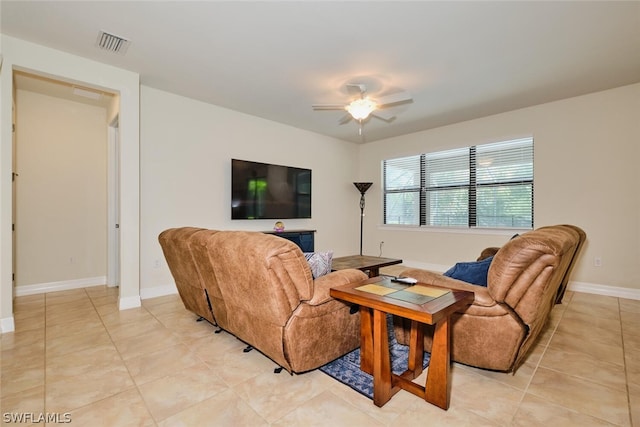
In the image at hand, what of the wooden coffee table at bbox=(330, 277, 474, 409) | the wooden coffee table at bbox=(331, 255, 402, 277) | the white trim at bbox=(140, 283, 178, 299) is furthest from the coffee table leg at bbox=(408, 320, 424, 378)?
the white trim at bbox=(140, 283, 178, 299)

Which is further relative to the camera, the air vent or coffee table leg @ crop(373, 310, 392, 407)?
the air vent

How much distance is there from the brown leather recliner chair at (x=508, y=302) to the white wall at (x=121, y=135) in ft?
10.2

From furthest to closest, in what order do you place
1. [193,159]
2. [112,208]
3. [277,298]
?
[112,208] → [193,159] → [277,298]

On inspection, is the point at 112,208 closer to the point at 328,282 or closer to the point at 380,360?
the point at 328,282

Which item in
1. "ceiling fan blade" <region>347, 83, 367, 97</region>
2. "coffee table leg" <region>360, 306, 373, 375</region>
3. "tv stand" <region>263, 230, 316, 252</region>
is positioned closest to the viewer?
"coffee table leg" <region>360, 306, 373, 375</region>

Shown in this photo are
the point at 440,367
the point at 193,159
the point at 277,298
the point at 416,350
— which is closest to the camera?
the point at 440,367

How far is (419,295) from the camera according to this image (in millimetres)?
1658

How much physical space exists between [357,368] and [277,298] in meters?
0.79

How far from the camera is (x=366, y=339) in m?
1.90

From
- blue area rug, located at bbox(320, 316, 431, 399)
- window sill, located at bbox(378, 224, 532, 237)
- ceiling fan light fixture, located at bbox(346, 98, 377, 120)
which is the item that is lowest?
blue area rug, located at bbox(320, 316, 431, 399)

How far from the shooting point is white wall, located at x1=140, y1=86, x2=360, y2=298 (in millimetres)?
3686

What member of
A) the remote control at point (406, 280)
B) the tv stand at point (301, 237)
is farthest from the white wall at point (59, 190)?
the remote control at point (406, 280)

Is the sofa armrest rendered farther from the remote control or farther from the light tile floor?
the light tile floor

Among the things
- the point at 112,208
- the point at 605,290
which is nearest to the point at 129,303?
the point at 112,208
